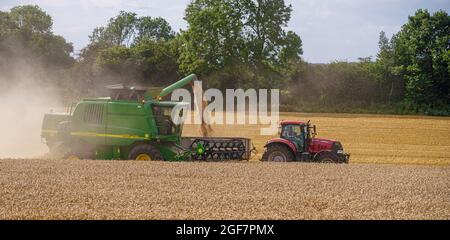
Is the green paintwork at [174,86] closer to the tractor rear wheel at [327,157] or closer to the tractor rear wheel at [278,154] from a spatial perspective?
the tractor rear wheel at [278,154]

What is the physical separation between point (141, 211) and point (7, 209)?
2498 mm

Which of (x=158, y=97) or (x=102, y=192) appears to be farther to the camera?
(x=158, y=97)

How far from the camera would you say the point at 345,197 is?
539 inches

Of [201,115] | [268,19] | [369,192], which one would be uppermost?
[268,19]

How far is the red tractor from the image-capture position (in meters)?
19.9

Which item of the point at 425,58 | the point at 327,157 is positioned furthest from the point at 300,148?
the point at 425,58

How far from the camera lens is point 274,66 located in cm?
4328

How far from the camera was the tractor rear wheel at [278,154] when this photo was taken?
20.0m

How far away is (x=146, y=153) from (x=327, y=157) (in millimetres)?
5762

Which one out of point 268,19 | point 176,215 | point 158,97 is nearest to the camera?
point 176,215

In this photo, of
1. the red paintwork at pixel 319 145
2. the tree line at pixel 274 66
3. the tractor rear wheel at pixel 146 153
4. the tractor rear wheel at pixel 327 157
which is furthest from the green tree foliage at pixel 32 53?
the tractor rear wheel at pixel 327 157

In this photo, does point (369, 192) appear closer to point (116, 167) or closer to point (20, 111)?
point (116, 167)
